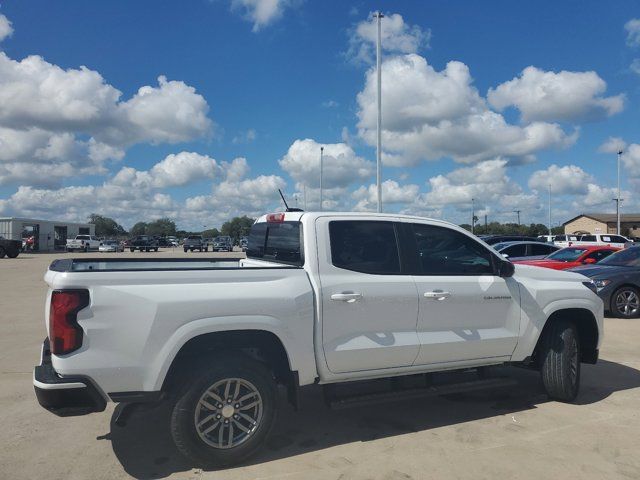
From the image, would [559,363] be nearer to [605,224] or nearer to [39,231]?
[39,231]

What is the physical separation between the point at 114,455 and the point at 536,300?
4.11 meters

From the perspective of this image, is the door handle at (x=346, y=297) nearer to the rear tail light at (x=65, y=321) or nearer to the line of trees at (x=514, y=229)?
the rear tail light at (x=65, y=321)

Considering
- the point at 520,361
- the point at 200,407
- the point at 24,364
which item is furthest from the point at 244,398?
the point at 24,364

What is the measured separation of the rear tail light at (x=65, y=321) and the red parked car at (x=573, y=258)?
1294cm

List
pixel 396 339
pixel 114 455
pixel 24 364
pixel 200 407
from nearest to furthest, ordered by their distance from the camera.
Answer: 1. pixel 200 407
2. pixel 114 455
3. pixel 396 339
4. pixel 24 364

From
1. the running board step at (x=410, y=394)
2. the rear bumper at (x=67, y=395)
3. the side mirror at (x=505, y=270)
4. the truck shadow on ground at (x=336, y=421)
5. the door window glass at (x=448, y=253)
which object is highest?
the door window glass at (x=448, y=253)

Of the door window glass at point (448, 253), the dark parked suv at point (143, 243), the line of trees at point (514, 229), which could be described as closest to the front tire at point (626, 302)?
the door window glass at point (448, 253)

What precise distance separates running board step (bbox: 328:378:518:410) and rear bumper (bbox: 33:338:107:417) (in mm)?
1786

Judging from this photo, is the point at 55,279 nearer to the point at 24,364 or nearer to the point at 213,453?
the point at 213,453

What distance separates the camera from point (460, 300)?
4.77 meters

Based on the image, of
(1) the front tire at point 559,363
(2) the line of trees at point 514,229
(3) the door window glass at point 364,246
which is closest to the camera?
(3) the door window glass at point 364,246

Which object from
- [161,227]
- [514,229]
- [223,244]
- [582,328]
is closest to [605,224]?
[514,229]

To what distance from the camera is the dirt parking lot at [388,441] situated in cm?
384

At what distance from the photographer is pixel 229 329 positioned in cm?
379
